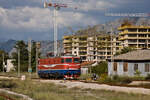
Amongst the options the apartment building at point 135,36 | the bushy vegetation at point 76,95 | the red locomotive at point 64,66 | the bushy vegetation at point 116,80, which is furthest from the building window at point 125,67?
the apartment building at point 135,36

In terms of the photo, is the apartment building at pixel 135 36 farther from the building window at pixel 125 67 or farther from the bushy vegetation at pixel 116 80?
the bushy vegetation at pixel 116 80

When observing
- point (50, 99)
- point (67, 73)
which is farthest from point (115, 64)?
point (50, 99)

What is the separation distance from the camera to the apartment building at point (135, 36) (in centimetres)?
12694

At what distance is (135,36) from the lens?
422 ft

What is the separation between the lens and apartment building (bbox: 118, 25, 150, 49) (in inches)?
4998

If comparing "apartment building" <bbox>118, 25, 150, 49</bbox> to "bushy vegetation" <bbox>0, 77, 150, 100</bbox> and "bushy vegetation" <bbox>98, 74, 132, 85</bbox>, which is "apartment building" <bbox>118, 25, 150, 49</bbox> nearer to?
"bushy vegetation" <bbox>98, 74, 132, 85</bbox>

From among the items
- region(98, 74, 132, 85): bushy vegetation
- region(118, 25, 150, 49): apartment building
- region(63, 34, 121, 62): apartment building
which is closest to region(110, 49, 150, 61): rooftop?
region(63, 34, 121, 62): apartment building

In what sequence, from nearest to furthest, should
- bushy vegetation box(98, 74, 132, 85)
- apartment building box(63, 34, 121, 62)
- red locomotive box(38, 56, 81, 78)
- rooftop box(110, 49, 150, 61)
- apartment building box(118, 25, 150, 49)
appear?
bushy vegetation box(98, 74, 132, 85)
red locomotive box(38, 56, 81, 78)
rooftop box(110, 49, 150, 61)
apartment building box(63, 34, 121, 62)
apartment building box(118, 25, 150, 49)

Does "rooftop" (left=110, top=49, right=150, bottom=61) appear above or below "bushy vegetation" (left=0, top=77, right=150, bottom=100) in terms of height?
above

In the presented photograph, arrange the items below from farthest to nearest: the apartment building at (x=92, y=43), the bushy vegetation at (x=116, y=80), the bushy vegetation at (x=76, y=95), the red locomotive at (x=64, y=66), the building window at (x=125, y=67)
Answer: the apartment building at (x=92, y=43) → the building window at (x=125, y=67) → the red locomotive at (x=64, y=66) → the bushy vegetation at (x=116, y=80) → the bushy vegetation at (x=76, y=95)

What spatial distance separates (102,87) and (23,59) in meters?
95.8

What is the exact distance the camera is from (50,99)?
21.0m

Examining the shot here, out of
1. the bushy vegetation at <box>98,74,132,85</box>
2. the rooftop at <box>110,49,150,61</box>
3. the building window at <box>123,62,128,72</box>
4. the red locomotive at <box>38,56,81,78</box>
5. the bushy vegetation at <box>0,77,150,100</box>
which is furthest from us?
the building window at <box>123,62,128,72</box>

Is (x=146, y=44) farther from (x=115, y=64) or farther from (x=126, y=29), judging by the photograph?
(x=115, y=64)
